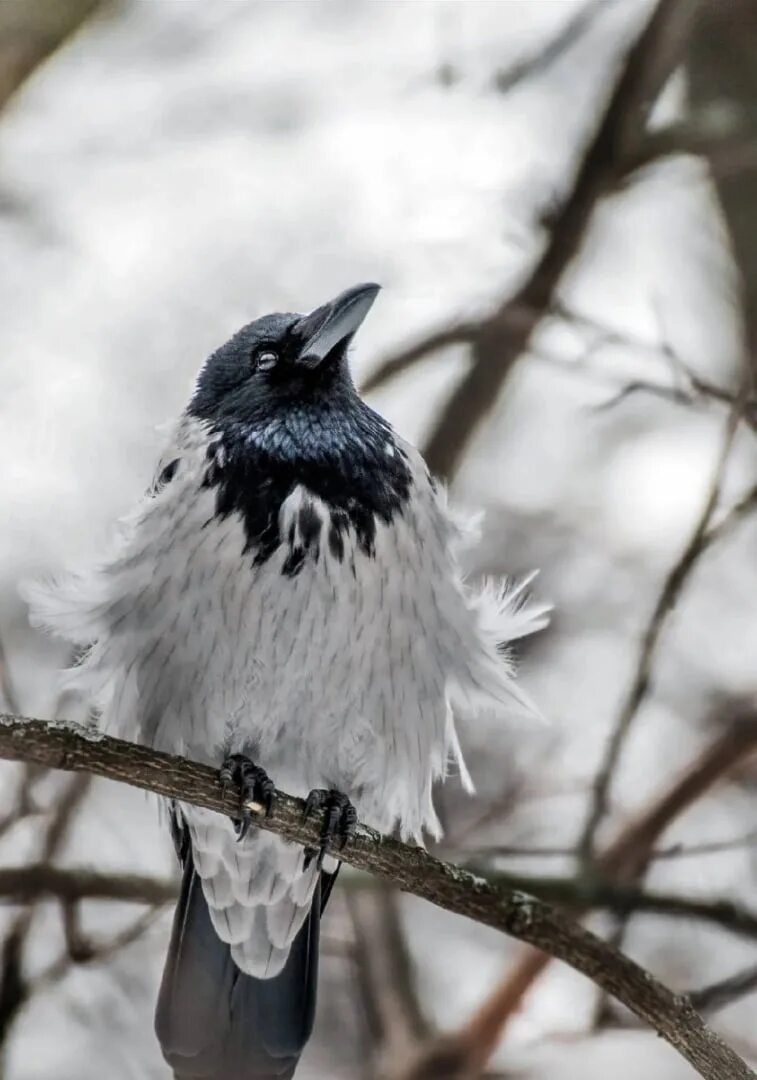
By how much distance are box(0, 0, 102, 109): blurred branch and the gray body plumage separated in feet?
3.76

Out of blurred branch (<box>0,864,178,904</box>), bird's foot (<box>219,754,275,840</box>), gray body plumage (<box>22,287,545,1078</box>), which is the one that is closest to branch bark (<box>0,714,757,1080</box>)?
bird's foot (<box>219,754,275,840</box>)

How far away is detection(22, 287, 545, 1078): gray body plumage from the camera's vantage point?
3514mm

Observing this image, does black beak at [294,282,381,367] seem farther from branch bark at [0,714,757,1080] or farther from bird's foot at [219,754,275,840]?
branch bark at [0,714,757,1080]

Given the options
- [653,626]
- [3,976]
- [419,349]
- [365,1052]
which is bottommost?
[3,976]

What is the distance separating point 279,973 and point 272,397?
152 cm

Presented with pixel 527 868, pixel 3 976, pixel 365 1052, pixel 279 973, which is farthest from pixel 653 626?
pixel 3 976

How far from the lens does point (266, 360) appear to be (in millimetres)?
3963

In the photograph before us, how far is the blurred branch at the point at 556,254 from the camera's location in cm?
Answer: 436

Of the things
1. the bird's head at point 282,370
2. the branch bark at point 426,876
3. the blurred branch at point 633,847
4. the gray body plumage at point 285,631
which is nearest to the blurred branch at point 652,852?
the blurred branch at point 633,847

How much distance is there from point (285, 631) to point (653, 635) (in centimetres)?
113

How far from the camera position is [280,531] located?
3.51 meters

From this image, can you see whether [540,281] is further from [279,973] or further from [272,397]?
[279,973]

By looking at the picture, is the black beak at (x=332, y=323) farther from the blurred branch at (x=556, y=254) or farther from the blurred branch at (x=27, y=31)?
the blurred branch at (x=27, y=31)

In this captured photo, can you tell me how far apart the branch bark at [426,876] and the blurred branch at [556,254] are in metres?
1.65
